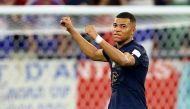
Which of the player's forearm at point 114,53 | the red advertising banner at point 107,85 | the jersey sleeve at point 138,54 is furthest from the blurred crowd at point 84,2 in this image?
the player's forearm at point 114,53

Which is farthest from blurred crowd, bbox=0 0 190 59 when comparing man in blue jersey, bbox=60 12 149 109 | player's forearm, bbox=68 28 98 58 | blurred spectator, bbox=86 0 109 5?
man in blue jersey, bbox=60 12 149 109

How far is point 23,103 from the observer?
25.8 ft

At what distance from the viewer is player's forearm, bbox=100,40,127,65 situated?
572 cm

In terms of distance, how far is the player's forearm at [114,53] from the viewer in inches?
225

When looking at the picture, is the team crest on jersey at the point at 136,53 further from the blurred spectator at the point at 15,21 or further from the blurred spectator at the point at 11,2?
the blurred spectator at the point at 11,2

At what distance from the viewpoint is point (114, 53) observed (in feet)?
18.8

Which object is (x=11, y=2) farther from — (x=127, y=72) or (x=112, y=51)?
(x=112, y=51)

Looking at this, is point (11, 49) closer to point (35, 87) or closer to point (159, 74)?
point (35, 87)

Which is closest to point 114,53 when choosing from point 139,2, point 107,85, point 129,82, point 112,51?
point 112,51

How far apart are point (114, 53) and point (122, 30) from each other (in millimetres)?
461

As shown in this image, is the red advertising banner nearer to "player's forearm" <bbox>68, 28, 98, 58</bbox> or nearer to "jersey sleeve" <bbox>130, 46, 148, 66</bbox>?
"player's forearm" <bbox>68, 28, 98, 58</bbox>

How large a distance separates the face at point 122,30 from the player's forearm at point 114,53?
0.35 metres

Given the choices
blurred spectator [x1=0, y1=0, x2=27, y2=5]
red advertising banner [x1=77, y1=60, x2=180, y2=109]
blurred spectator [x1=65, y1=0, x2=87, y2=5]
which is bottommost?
red advertising banner [x1=77, y1=60, x2=180, y2=109]

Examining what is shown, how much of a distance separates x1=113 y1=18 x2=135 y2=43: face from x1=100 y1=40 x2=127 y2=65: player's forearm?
35 centimetres
